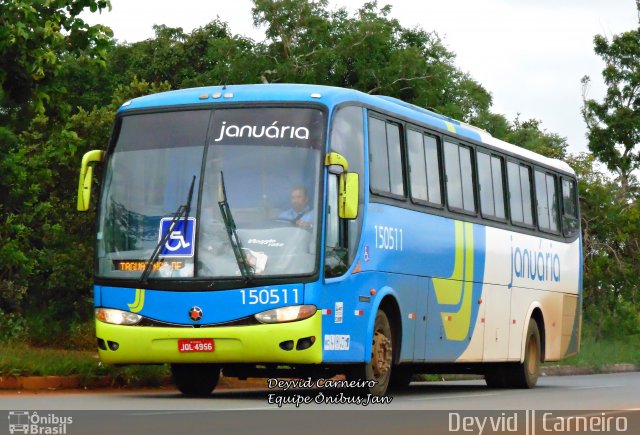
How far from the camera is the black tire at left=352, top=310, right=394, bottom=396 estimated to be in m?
17.8

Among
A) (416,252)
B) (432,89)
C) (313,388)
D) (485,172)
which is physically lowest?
(313,388)

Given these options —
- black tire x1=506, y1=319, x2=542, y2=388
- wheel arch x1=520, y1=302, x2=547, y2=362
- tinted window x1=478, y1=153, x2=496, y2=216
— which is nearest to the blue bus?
tinted window x1=478, y1=153, x2=496, y2=216

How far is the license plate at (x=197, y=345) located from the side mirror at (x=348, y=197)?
2.07 meters

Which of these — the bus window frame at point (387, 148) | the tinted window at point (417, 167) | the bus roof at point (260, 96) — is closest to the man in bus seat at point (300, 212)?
the bus roof at point (260, 96)

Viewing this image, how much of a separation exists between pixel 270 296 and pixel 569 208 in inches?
483

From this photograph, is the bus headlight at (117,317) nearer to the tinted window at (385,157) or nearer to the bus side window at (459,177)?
the tinted window at (385,157)

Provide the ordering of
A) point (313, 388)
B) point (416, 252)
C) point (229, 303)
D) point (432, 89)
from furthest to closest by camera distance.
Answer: point (432, 89) → point (313, 388) → point (416, 252) → point (229, 303)

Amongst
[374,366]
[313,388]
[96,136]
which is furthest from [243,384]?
[96,136]

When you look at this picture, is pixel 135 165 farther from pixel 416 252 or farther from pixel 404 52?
Answer: pixel 404 52

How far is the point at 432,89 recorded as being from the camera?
173ft

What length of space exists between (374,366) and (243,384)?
4933 mm

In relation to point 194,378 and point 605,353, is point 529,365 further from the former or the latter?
point 605,353

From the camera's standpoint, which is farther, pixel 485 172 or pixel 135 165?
pixel 485 172
